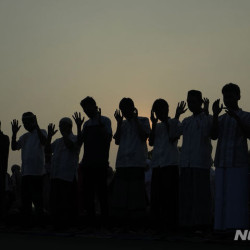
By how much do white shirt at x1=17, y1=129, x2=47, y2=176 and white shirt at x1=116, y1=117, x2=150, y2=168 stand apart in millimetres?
1595

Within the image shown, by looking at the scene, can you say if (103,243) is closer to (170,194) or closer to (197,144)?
(170,194)

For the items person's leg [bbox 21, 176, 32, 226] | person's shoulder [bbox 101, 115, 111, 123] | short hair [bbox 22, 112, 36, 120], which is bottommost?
person's leg [bbox 21, 176, 32, 226]

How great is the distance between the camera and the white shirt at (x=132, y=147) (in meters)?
10.5

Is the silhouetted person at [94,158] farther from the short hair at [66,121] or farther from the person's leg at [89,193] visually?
the short hair at [66,121]

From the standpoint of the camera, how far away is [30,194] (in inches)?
450

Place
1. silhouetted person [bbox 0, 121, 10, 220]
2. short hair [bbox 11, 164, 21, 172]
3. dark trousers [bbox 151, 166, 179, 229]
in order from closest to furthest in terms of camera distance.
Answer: dark trousers [bbox 151, 166, 179, 229]
silhouetted person [bbox 0, 121, 10, 220]
short hair [bbox 11, 164, 21, 172]

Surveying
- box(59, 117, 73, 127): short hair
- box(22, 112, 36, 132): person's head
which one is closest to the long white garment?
box(59, 117, 73, 127): short hair

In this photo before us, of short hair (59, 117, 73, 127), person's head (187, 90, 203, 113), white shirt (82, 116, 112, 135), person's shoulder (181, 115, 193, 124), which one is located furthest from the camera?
short hair (59, 117, 73, 127)

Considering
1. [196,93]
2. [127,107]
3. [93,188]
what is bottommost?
[93,188]

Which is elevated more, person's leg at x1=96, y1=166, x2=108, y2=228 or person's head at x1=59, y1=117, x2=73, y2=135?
person's head at x1=59, y1=117, x2=73, y2=135

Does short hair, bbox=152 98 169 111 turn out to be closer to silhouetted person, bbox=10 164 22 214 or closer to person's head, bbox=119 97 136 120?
person's head, bbox=119 97 136 120

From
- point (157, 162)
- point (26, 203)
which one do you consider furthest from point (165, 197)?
point (26, 203)

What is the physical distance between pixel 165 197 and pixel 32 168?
267 centimetres

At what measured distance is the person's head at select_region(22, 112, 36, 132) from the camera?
38.2 ft
